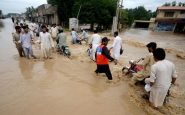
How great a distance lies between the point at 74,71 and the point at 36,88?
2241 millimetres

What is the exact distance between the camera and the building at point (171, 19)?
37.6 m

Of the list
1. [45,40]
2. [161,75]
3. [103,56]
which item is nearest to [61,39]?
[45,40]

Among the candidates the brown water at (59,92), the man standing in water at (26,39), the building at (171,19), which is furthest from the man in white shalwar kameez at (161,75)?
the building at (171,19)

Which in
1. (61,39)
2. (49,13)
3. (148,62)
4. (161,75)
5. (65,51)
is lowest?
(65,51)

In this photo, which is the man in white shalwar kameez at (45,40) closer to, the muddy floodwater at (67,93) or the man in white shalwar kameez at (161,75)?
the muddy floodwater at (67,93)

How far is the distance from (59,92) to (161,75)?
118 inches

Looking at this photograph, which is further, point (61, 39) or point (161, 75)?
point (61, 39)

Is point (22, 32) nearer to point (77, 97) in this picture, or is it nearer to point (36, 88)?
point (36, 88)

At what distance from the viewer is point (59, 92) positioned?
16.9 ft

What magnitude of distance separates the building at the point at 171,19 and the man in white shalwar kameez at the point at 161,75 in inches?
1518

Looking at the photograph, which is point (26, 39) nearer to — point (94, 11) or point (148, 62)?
point (148, 62)

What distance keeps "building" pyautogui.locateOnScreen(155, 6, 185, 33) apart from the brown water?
3628cm

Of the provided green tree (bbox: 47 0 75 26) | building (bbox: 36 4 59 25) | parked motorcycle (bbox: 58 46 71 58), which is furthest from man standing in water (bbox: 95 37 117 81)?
building (bbox: 36 4 59 25)

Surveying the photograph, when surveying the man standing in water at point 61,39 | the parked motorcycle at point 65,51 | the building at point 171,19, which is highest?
the building at point 171,19
